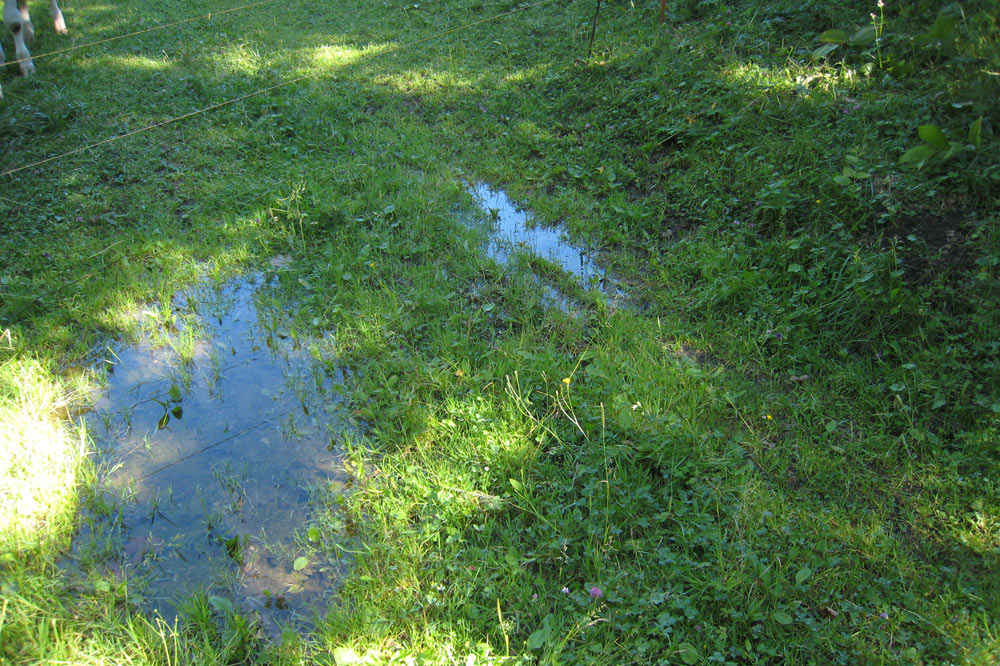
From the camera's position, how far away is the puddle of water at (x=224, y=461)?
105 inches

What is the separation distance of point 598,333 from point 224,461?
2.14 metres

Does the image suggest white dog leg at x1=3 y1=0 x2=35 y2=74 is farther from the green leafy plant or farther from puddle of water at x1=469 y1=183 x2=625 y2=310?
the green leafy plant

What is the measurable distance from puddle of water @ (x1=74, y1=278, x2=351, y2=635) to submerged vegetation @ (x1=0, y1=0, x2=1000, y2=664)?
0.35ft

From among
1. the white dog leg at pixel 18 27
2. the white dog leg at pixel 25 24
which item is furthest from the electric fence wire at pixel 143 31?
the white dog leg at pixel 25 24

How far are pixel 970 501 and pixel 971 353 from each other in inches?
34.6

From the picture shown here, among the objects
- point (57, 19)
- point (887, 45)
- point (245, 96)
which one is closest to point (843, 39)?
point (887, 45)

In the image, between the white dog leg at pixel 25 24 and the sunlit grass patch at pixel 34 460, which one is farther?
the white dog leg at pixel 25 24

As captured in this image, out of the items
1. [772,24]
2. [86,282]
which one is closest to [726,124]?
[772,24]

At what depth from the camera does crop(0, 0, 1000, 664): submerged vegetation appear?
2.44 m

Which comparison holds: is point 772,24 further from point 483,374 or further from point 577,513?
point 577,513

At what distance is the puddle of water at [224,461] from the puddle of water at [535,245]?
1651 millimetres

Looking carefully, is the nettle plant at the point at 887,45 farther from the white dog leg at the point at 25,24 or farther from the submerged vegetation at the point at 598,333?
the white dog leg at the point at 25,24

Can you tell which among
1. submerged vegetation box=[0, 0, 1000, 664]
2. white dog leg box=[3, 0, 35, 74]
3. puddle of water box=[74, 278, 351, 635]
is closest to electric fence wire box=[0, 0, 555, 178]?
submerged vegetation box=[0, 0, 1000, 664]

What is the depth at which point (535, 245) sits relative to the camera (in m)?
4.82
